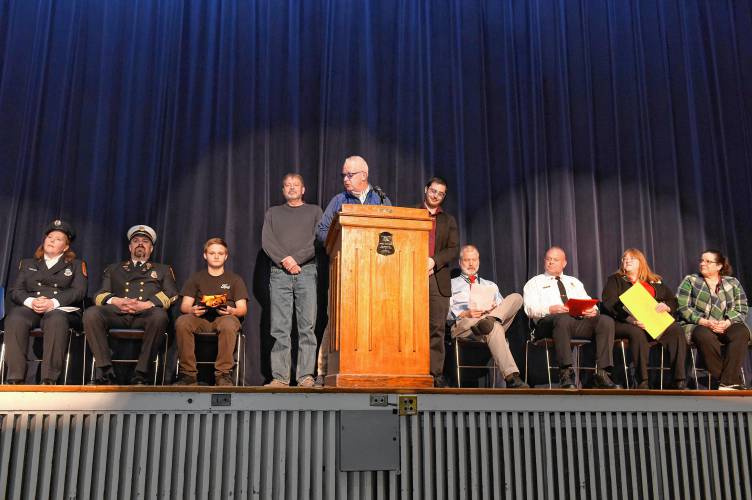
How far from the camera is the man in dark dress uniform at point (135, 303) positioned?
4090mm

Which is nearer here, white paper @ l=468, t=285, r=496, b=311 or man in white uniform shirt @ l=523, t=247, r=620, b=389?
man in white uniform shirt @ l=523, t=247, r=620, b=389

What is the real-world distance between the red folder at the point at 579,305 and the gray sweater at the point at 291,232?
5.44 ft

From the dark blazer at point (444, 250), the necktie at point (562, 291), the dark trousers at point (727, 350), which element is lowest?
the dark trousers at point (727, 350)

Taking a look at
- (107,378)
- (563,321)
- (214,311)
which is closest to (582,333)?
(563,321)

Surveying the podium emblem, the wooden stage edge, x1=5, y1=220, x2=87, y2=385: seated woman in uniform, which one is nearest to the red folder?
the wooden stage edge

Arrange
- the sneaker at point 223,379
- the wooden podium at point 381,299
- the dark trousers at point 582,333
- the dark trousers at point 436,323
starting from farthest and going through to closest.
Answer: the dark trousers at point 582,333
the dark trousers at point 436,323
the sneaker at point 223,379
the wooden podium at point 381,299

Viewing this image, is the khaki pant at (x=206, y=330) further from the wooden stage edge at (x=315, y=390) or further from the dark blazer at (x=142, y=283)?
the wooden stage edge at (x=315, y=390)

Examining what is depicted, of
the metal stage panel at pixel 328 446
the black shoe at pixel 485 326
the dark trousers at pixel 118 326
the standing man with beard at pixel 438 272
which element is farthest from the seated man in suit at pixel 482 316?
the dark trousers at pixel 118 326

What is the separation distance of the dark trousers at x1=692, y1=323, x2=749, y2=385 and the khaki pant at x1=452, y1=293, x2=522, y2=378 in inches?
49.3

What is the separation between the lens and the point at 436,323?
432 centimetres

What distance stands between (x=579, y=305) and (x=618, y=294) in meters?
0.60

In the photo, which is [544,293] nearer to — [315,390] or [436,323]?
[436,323]

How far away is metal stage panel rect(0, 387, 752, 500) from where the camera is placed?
297 centimetres

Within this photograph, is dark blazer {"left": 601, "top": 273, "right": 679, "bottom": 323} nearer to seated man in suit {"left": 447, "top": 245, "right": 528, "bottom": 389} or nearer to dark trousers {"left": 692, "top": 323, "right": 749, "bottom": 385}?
dark trousers {"left": 692, "top": 323, "right": 749, "bottom": 385}
